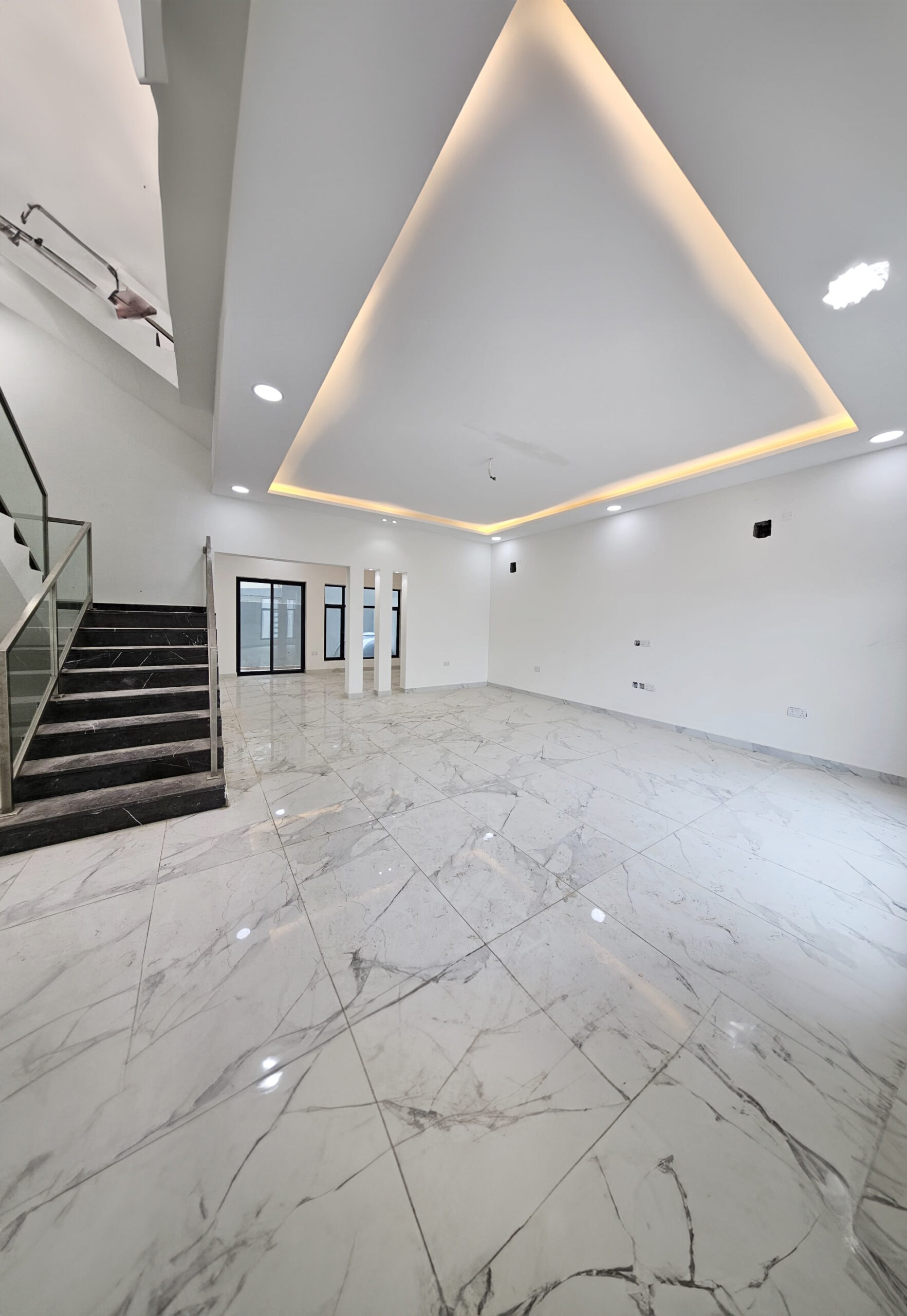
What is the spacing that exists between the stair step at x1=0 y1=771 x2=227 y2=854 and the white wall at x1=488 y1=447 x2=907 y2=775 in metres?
5.24

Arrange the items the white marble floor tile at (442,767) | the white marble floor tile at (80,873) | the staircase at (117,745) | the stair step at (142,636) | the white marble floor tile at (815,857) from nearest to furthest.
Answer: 1. the white marble floor tile at (80,873)
2. the white marble floor tile at (815,857)
3. the staircase at (117,745)
4. the white marble floor tile at (442,767)
5. the stair step at (142,636)

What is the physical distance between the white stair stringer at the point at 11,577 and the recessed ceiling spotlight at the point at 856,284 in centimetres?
554

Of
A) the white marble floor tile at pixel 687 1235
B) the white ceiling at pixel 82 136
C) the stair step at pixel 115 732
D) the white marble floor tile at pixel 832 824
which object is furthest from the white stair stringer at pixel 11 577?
the white marble floor tile at pixel 832 824

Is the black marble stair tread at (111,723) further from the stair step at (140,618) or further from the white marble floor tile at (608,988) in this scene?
the white marble floor tile at (608,988)

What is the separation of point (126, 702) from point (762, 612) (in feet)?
21.1

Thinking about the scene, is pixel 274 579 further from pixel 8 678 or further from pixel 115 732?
pixel 8 678

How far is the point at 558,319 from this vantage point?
2.36 metres

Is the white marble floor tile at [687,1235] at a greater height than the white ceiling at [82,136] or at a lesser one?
lesser

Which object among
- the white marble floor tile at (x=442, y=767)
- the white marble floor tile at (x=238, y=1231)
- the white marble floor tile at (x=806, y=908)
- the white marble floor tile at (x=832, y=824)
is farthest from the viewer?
the white marble floor tile at (x=442, y=767)

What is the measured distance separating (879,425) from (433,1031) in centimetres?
502

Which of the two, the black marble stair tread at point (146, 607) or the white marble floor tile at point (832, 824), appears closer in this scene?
the white marble floor tile at point (832, 824)

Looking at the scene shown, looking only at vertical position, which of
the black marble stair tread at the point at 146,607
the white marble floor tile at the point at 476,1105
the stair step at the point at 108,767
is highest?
the black marble stair tread at the point at 146,607

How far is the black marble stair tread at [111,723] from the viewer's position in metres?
2.93

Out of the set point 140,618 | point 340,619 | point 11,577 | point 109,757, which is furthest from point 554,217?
point 340,619
